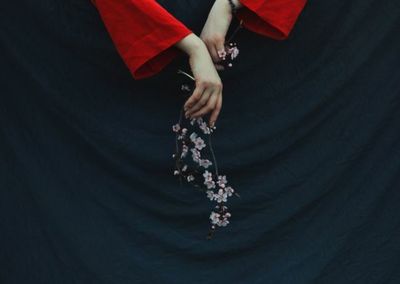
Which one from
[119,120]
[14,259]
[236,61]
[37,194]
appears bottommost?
[14,259]

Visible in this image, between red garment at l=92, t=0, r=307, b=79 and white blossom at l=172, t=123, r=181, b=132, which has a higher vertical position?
red garment at l=92, t=0, r=307, b=79

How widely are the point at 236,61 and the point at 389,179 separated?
500mm

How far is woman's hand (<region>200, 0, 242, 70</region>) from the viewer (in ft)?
5.04

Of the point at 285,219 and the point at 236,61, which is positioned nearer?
the point at 236,61

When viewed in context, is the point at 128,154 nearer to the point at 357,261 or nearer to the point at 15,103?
the point at 15,103

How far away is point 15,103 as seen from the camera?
1.70 m

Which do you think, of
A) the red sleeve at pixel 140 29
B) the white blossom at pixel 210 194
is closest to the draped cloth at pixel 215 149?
the white blossom at pixel 210 194

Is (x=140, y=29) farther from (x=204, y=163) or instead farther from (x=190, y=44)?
(x=204, y=163)

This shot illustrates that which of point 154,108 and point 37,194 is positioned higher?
point 154,108

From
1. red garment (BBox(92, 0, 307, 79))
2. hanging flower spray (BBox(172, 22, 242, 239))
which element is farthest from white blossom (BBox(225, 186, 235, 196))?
red garment (BBox(92, 0, 307, 79))

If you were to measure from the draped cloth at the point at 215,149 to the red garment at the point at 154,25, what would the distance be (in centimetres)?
8

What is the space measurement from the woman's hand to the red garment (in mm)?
37

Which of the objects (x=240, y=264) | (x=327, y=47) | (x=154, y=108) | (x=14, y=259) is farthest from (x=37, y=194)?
(x=327, y=47)

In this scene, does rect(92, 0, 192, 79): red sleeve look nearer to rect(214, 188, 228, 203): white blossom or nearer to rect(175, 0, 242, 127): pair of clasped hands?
rect(175, 0, 242, 127): pair of clasped hands
